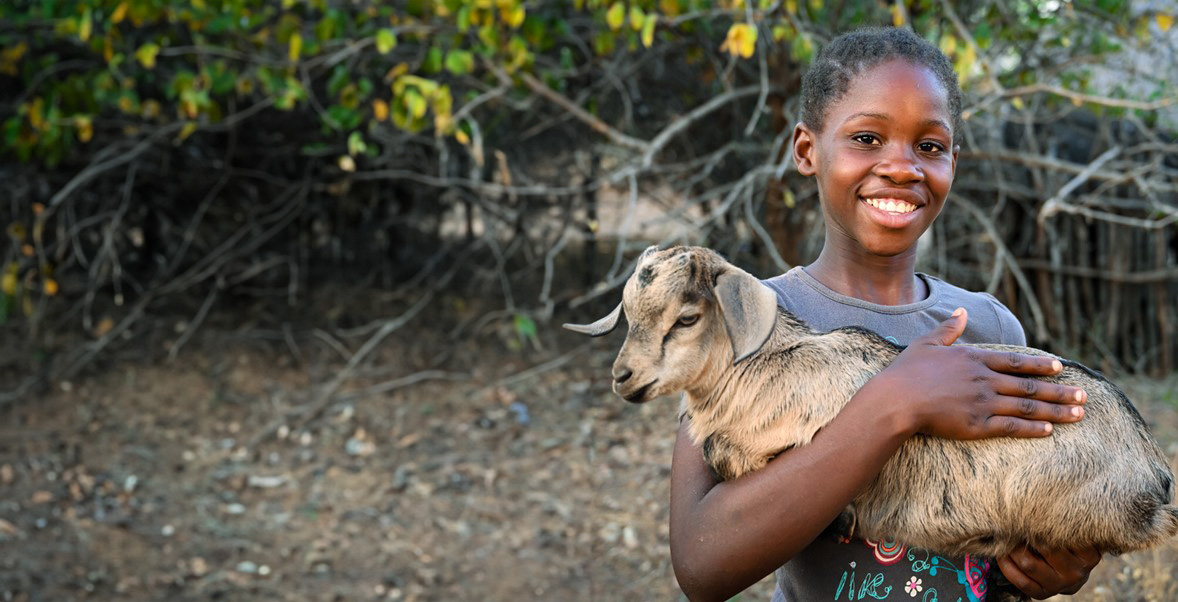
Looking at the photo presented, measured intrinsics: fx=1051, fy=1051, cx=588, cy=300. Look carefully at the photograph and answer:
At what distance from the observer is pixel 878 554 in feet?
→ 7.31

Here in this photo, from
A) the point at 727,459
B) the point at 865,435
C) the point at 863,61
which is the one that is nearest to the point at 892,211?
the point at 863,61

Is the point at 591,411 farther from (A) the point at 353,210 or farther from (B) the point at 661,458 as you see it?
(A) the point at 353,210

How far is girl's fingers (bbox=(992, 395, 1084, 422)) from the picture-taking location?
6.78 feet

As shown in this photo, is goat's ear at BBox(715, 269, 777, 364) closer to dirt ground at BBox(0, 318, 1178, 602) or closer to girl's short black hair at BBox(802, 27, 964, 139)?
girl's short black hair at BBox(802, 27, 964, 139)

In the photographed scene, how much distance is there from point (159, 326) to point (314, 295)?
126cm

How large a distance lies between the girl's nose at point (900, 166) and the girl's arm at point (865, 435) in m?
0.32

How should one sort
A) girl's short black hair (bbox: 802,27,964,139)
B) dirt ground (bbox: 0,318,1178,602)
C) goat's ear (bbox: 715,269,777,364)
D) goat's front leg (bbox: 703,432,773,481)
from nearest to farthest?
1. goat's ear (bbox: 715,269,777,364)
2. goat's front leg (bbox: 703,432,773,481)
3. girl's short black hair (bbox: 802,27,964,139)
4. dirt ground (bbox: 0,318,1178,602)

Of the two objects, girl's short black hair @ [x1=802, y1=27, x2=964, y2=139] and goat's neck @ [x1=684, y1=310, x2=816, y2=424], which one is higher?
girl's short black hair @ [x1=802, y1=27, x2=964, y2=139]

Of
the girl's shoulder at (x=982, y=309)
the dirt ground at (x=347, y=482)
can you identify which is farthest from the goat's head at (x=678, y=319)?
the dirt ground at (x=347, y=482)

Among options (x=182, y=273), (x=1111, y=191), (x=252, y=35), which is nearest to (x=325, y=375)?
(x=182, y=273)

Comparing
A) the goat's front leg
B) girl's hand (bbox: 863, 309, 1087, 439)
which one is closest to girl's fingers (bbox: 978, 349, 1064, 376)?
girl's hand (bbox: 863, 309, 1087, 439)

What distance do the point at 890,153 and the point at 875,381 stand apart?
21.3 inches

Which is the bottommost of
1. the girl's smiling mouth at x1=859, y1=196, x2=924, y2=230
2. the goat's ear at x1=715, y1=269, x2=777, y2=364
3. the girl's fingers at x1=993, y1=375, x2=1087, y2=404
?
the girl's fingers at x1=993, y1=375, x2=1087, y2=404


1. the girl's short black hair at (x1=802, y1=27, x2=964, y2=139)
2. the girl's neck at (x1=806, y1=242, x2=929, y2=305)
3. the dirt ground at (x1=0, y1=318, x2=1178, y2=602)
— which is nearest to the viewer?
the girl's short black hair at (x1=802, y1=27, x2=964, y2=139)
